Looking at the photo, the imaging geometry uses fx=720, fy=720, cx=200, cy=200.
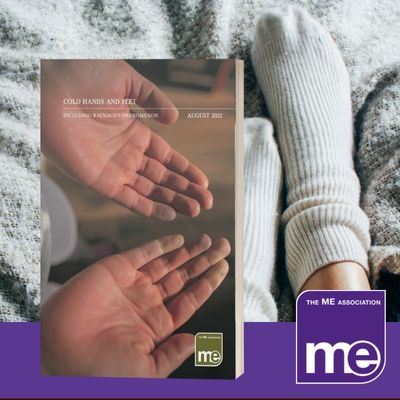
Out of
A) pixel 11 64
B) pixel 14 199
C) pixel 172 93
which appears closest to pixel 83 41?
pixel 11 64

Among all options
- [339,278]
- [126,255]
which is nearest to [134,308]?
[126,255]

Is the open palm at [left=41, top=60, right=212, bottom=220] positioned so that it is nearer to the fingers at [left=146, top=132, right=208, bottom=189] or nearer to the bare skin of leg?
the fingers at [left=146, top=132, right=208, bottom=189]

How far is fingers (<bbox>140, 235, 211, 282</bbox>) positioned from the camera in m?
0.69

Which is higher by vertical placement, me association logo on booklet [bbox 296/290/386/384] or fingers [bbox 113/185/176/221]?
fingers [bbox 113/185/176/221]

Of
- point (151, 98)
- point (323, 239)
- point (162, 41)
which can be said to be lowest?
point (323, 239)

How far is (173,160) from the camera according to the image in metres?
0.70

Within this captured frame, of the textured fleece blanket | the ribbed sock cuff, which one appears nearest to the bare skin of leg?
the ribbed sock cuff

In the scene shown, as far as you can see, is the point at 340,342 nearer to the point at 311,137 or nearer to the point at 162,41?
the point at 311,137

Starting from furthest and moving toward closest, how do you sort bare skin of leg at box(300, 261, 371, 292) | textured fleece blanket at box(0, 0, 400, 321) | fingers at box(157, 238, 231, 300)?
textured fleece blanket at box(0, 0, 400, 321) < bare skin of leg at box(300, 261, 371, 292) < fingers at box(157, 238, 231, 300)

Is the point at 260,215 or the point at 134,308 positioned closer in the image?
the point at 134,308

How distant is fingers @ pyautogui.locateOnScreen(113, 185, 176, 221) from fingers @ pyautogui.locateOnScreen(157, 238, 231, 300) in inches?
1.9

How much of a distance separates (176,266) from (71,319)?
0.38 ft

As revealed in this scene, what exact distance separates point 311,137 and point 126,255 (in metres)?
0.40

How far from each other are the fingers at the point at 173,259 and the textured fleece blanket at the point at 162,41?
1.01 feet
